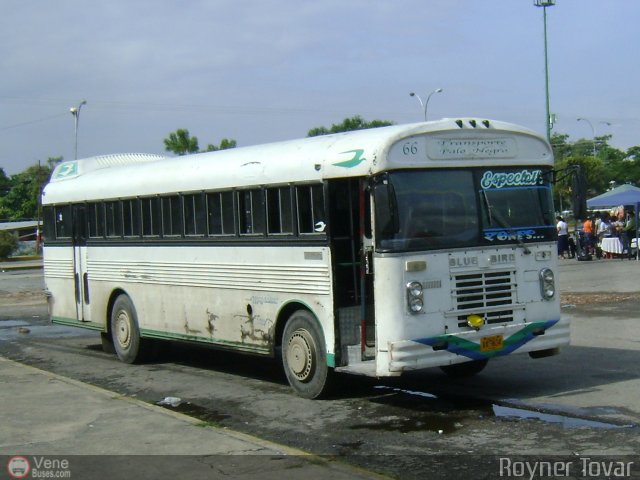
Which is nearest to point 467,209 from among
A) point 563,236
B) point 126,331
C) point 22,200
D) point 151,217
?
point 151,217

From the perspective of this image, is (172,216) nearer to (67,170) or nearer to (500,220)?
(67,170)

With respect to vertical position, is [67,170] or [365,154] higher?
[67,170]

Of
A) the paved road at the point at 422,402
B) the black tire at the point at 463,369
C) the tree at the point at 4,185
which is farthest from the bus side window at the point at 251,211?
the tree at the point at 4,185

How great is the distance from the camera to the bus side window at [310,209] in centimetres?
1027

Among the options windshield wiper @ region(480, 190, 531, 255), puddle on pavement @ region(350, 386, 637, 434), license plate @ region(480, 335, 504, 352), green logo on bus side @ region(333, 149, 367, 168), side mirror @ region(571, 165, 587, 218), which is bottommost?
puddle on pavement @ region(350, 386, 637, 434)

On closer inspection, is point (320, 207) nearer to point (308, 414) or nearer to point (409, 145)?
point (409, 145)

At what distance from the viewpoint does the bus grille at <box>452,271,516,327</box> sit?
32.1ft

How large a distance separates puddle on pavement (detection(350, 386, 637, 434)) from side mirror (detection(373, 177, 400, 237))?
1839 mm

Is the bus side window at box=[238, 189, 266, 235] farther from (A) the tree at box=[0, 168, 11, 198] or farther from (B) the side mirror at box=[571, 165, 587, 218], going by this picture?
(A) the tree at box=[0, 168, 11, 198]

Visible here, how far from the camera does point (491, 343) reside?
9.88 metres

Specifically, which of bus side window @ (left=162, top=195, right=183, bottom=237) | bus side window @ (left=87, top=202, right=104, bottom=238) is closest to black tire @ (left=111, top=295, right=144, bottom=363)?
bus side window @ (left=87, top=202, right=104, bottom=238)

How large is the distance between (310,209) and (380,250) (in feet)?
4.00

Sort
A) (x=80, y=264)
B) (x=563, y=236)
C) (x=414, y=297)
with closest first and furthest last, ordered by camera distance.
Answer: (x=414, y=297)
(x=80, y=264)
(x=563, y=236)

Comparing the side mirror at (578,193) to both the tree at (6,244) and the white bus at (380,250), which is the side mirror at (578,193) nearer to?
the white bus at (380,250)
